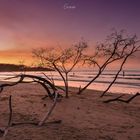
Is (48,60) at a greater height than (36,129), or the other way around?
(48,60)

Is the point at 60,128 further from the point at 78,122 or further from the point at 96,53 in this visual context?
the point at 96,53

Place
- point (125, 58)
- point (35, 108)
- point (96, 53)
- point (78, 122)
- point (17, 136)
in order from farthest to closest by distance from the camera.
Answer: point (96, 53) → point (125, 58) → point (35, 108) → point (78, 122) → point (17, 136)

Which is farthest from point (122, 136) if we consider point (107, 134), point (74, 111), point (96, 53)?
point (96, 53)

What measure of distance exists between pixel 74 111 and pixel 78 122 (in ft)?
7.93

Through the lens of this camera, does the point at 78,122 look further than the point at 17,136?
Yes

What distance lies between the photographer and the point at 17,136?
8.15 metres

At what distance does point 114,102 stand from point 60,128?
8.95m

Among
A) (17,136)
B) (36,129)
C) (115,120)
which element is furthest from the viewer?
(115,120)

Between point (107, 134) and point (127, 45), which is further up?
point (127, 45)

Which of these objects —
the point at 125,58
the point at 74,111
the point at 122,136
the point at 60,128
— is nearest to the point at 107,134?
the point at 122,136

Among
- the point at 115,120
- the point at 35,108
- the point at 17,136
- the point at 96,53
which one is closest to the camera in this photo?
the point at 17,136

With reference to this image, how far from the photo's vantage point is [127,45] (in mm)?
20094

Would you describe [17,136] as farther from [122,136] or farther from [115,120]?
[115,120]

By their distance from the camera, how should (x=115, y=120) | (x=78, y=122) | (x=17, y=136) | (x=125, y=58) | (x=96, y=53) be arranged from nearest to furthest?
(x=17, y=136), (x=78, y=122), (x=115, y=120), (x=125, y=58), (x=96, y=53)
